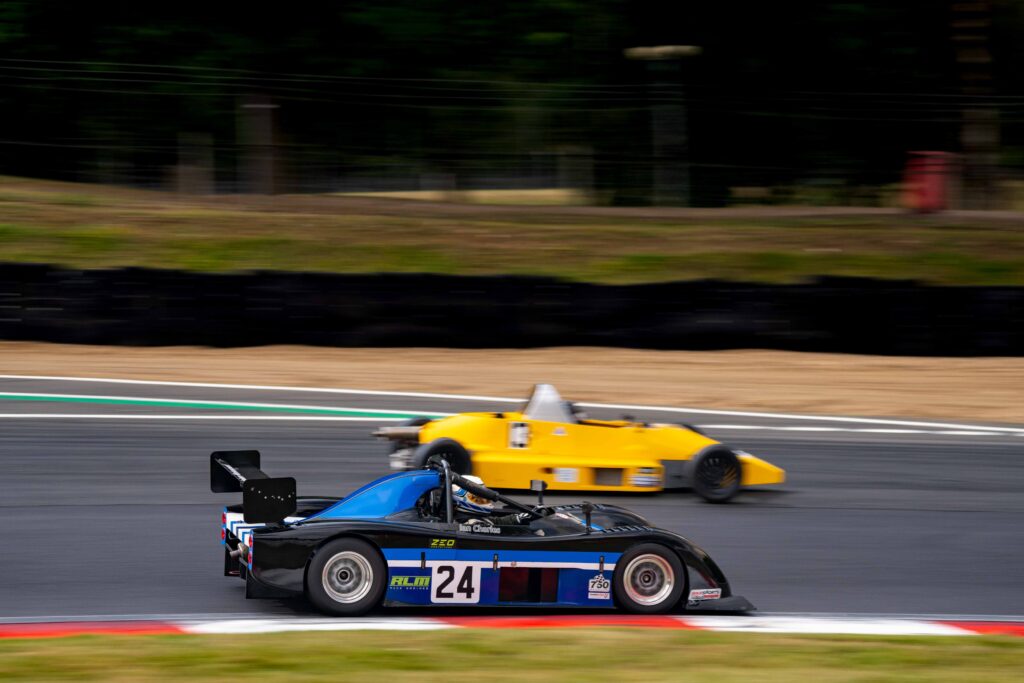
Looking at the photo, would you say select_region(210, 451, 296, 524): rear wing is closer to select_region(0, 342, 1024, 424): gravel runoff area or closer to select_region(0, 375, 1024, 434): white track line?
select_region(0, 375, 1024, 434): white track line

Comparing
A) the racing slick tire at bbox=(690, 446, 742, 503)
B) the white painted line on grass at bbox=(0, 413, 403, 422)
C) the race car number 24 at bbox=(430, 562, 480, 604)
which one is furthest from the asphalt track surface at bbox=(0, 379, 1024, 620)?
the race car number 24 at bbox=(430, 562, 480, 604)

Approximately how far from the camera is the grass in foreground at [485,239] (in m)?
17.9

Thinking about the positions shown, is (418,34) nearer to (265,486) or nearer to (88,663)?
(265,486)

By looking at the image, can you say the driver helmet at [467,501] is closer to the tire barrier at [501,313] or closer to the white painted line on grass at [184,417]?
the white painted line on grass at [184,417]

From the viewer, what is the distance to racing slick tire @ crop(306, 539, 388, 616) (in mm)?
6359

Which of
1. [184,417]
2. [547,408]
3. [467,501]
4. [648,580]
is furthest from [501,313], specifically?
[648,580]

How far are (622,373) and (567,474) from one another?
539cm

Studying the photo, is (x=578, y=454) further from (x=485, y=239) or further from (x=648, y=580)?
(x=485, y=239)

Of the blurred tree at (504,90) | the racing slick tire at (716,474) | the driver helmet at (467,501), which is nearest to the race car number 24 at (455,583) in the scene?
the driver helmet at (467,501)

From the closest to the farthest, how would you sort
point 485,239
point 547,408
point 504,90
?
1. point 547,408
2. point 485,239
3. point 504,90

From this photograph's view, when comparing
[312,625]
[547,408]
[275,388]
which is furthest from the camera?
[275,388]

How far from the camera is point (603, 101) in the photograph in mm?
20625

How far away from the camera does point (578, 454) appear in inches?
372

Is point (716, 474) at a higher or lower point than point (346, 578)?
higher
